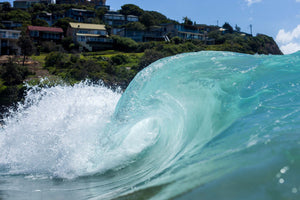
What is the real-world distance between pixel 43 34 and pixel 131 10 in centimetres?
4353

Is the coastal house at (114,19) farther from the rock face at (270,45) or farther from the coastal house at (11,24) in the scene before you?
the rock face at (270,45)

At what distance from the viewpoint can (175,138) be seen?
19.2 feet

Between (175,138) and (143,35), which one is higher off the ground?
(143,35)

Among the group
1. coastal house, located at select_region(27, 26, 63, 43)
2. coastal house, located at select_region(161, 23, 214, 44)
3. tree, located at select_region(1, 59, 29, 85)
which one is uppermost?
coastal house, located at select_region(161, 23, 214, 44)

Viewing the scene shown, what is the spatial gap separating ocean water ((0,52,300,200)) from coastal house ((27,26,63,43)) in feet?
190

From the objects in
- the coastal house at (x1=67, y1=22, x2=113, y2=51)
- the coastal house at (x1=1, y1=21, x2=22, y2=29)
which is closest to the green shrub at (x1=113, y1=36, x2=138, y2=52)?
the coastal house at (x1=67, y1=22, x2=113, y2=51)

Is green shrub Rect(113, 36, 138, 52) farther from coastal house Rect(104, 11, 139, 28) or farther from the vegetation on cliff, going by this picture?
coastal house Rect(104, 11, 139, 28)

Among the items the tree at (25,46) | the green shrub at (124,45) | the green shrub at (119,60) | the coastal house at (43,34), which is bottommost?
the green shrub at (119,60)

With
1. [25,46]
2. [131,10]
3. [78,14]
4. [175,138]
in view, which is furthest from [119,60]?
[131,10]

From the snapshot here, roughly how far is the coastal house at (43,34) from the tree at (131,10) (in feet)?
126

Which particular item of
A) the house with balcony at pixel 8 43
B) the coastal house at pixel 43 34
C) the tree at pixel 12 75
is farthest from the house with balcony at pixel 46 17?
the tree at pixel 12 75

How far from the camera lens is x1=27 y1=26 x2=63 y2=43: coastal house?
200ft

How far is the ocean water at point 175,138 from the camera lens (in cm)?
372

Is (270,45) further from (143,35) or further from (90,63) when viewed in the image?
(90,63)
